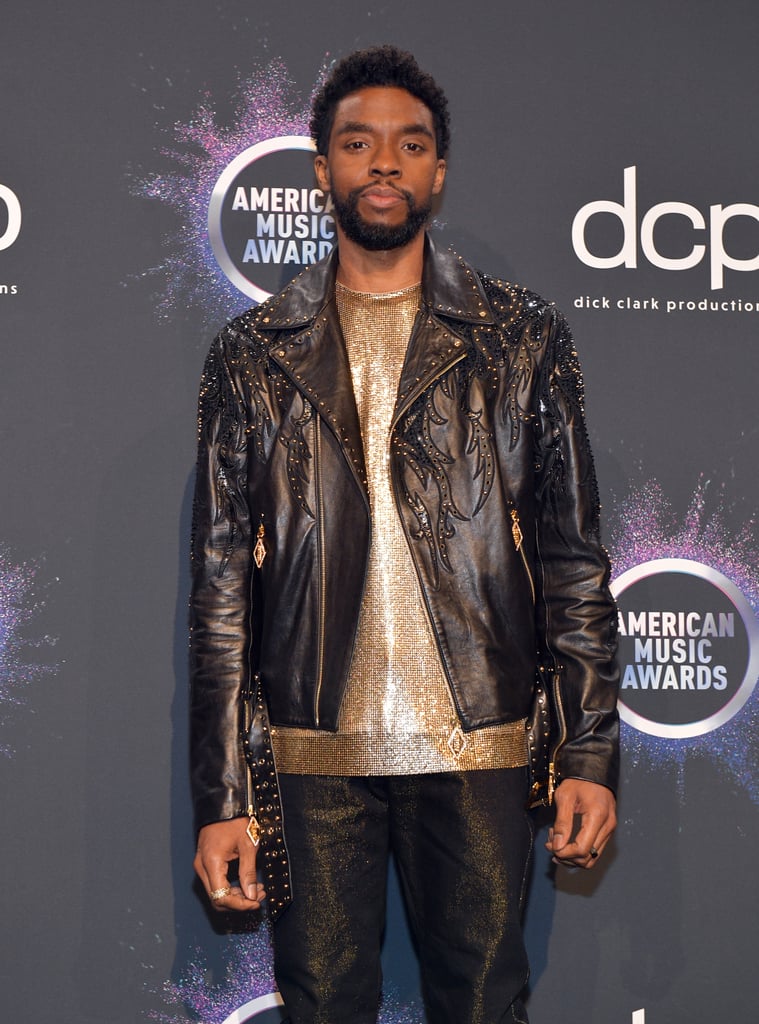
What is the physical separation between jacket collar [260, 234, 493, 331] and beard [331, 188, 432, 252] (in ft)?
0.25

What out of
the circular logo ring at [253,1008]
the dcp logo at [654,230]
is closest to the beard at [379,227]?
the dcp logo at [654,230]

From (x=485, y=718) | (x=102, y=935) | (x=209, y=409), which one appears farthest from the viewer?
(x=102, y=935)

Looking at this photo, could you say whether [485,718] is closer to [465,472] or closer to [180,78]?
[465,472]

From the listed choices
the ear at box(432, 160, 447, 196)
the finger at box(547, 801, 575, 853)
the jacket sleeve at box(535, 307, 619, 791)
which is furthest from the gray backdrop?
the finger at box(547, 801, 575, 853)

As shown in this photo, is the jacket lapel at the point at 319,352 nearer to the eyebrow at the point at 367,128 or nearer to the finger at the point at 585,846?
the eyebrow at the point at 367,128

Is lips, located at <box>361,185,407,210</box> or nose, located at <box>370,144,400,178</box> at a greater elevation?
nose, located at <box>370,144,400,178</box>

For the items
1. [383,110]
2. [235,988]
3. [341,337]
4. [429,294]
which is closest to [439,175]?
[383,110]

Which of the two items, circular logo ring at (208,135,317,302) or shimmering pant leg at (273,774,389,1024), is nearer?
shimmering pant leg at (273,774,389,1024)

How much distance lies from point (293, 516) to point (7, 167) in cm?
129

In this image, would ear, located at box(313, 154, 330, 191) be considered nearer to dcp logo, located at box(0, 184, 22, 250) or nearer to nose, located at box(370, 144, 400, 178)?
nose, located at box(370, 144, 400, 178)

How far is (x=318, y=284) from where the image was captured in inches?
92.9

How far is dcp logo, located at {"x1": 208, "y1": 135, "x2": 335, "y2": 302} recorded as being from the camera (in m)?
2.89

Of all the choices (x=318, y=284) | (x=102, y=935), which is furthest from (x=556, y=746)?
(x=102, y=935)

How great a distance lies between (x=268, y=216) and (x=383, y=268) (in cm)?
65
